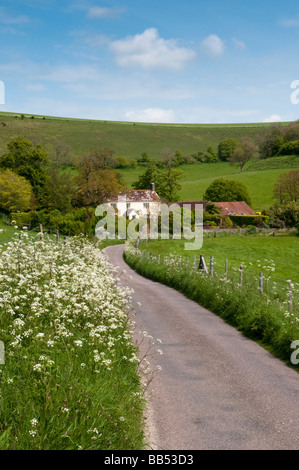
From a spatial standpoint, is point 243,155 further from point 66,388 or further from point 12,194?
point 66,388

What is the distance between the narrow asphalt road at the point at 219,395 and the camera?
6867mm

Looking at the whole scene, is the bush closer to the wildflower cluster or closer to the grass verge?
the grass verge

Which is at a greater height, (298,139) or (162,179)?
(298,139)

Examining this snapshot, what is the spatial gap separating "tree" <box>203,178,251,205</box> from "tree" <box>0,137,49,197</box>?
4140 cm

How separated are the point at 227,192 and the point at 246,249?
52204 mm

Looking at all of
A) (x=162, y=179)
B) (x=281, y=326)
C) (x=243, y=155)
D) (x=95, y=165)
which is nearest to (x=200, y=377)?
(x=281, y=326)

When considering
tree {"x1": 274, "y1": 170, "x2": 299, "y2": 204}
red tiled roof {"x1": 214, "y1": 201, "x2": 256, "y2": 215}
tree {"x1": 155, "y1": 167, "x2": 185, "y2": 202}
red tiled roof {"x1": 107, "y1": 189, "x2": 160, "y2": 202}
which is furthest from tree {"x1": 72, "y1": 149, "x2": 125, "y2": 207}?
tree {"x1": 274, "y1": 170, "x2": 299, "y2": 204}

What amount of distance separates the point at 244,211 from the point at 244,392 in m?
84.4

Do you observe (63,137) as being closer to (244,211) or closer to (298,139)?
(298,139)

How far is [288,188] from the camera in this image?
91.5 m

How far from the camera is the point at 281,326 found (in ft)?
39.9

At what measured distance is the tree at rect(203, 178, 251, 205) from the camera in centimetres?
10306

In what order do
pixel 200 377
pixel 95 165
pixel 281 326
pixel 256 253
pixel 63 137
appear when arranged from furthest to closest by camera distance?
pixel 63 137
pixel 95 165
pixel 256 253
pixel 281 326
pixel 200 377

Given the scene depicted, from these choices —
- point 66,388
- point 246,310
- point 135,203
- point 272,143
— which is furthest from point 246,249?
point 272,143
